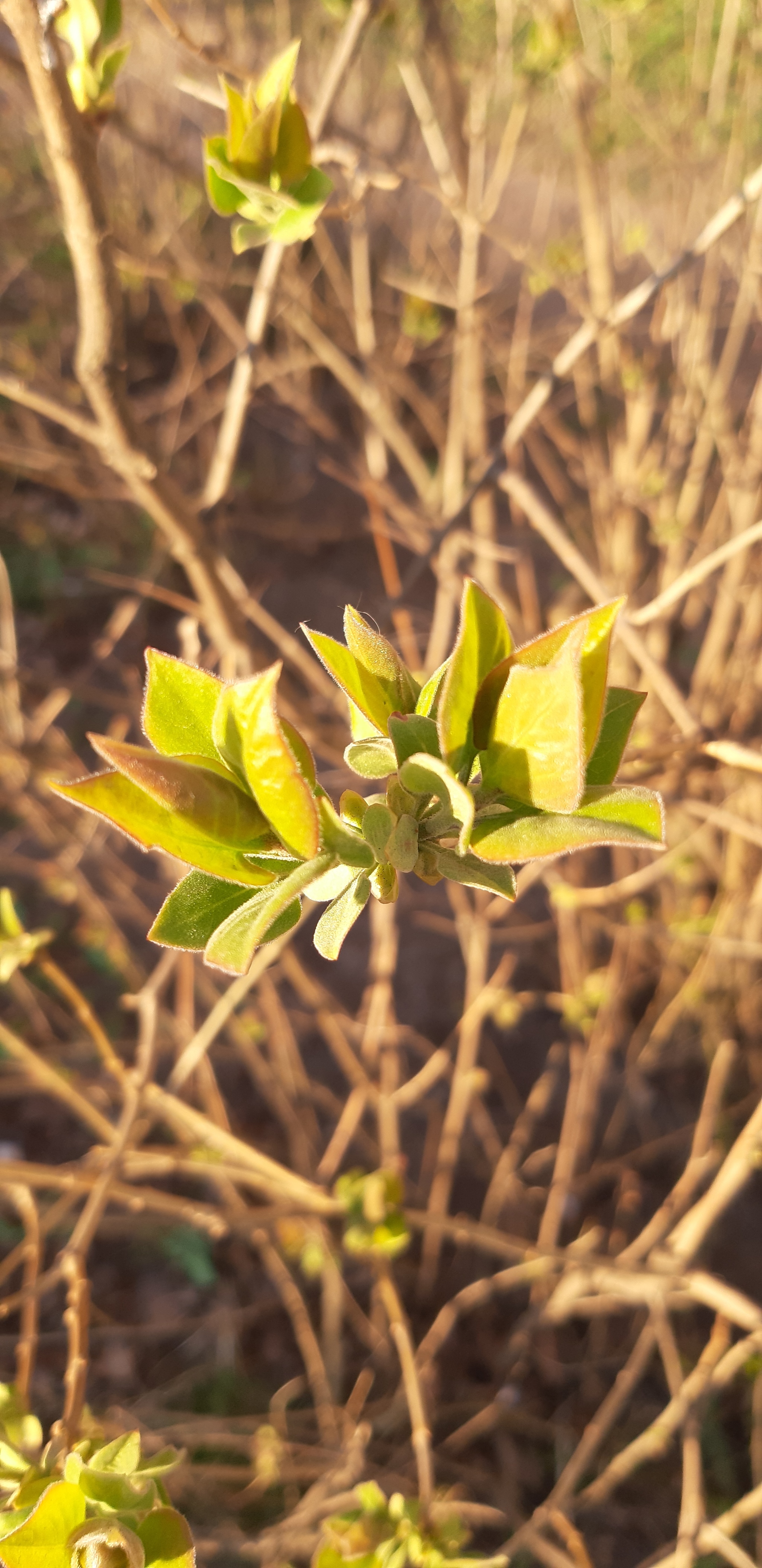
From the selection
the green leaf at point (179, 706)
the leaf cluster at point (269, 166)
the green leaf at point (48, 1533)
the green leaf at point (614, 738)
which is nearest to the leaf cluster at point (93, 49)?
the leaf cluster at point (269, 166)

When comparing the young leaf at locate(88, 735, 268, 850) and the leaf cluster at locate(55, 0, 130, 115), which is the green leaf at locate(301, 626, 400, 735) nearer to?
the young leaf at locate(88, 735, 268, 850)

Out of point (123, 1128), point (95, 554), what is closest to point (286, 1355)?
point (123, 1128)

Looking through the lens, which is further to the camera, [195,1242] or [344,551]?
[344,551]

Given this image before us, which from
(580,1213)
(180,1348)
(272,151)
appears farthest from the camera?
(580,1213)

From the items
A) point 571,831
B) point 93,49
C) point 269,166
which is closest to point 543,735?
point 571,831

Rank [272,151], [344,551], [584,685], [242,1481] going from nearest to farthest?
1. [584,685]
2. [272,151]
3. [242,1481]
4. [344,551]

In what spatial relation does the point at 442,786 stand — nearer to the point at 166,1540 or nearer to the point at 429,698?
the point at 429,698

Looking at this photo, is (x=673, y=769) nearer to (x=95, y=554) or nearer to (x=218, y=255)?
(x=95, y=554)

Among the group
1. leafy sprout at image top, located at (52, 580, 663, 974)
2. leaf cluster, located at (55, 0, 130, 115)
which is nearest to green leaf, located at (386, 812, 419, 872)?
leafy sprout at image top, located at (52, 580, 663, 974)
